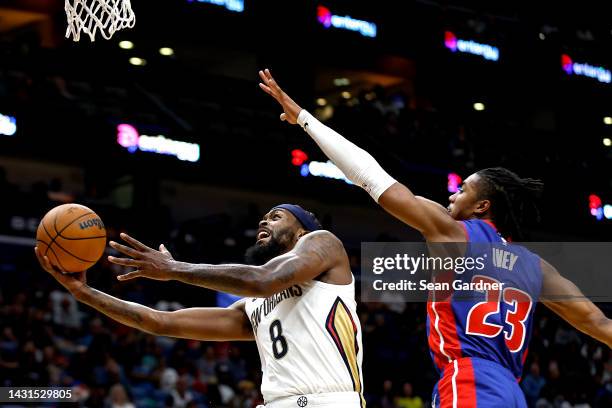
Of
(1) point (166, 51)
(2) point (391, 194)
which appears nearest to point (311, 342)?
(2) point (391, 194)

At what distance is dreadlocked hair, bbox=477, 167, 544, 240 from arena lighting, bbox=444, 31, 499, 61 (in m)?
14.1

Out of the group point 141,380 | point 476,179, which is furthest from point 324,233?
point 141,380

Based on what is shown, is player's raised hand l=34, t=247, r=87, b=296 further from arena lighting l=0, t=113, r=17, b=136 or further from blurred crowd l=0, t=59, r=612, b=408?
arena lighting l=0, t=113, r=17, b=136

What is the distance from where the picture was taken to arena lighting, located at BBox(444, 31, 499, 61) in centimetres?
1866

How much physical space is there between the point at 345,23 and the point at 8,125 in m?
6.34

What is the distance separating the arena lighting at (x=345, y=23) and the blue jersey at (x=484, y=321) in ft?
42.6

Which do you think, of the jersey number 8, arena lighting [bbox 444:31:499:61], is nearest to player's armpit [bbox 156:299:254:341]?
the jersey number 8

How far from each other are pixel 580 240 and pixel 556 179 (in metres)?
3.48

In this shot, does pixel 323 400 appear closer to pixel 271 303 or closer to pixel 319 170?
pixel 271 303

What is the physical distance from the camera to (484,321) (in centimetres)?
459

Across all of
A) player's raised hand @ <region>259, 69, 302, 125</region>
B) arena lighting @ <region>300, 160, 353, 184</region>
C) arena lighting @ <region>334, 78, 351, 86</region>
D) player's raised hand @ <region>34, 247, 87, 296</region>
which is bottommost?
player's raised hand @ <region>34, 247, 87, 296</region>

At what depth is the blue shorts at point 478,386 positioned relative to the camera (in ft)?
14.4

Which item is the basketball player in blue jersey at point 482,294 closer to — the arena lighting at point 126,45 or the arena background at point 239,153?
the arena background at point 239,153

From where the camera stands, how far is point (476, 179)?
4.91 metres
